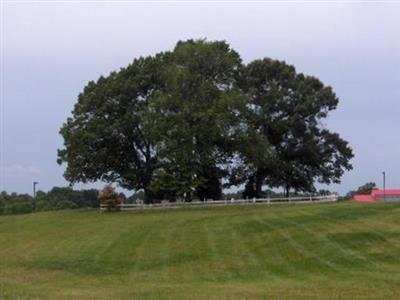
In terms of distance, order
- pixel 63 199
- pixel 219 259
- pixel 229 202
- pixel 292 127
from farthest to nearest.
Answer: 1. pixel 63 199
2. pixel 292 127
3. pixel 229 202
4. pixel 219 259

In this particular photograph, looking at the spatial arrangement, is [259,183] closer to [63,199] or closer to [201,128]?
[201,128]

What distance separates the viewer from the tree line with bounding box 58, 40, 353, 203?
57.9m

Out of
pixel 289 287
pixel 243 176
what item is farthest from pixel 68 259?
pixel 243 176

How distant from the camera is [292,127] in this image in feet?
230

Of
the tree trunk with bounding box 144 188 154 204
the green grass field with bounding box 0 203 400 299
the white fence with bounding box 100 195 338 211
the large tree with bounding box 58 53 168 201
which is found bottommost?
the green grass field with bounding box 0 203 400 299

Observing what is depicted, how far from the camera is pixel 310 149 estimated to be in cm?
6950

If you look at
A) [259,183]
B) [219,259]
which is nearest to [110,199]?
[259,183]

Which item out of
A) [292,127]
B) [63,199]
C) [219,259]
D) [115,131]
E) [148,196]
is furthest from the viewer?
[63,199]

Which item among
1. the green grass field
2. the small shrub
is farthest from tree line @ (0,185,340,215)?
the green grass field

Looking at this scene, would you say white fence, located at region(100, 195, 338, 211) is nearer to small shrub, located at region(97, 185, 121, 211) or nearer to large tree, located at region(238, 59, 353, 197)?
small shrub, located at region(97, 185, 121, 211)

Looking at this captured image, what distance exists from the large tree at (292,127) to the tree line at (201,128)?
10cm

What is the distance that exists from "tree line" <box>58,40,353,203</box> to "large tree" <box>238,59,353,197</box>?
3.8 inches

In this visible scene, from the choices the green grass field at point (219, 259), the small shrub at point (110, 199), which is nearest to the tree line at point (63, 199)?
the small shrub at point (110, 199)

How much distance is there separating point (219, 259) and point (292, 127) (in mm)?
47636
